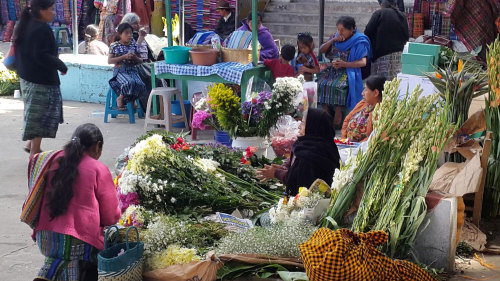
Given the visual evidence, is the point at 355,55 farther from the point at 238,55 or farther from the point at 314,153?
the point at 314,153

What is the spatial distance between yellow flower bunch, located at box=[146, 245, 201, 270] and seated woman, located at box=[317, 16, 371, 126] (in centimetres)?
535

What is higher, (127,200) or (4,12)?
(4,12)

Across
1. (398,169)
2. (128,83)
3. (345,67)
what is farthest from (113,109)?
(398,169)

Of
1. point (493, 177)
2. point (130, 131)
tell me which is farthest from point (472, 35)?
point (130, 131)

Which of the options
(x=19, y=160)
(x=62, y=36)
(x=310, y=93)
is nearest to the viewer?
(x=310, y=93)

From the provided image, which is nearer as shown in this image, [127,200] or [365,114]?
[127,200]

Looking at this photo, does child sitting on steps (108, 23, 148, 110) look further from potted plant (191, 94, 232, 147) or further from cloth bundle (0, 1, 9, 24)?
cloth bundle (0, 1, 9, 24)

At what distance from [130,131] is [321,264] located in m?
6.38

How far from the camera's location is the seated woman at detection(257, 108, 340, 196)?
475 cm

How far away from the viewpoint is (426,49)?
20.2 feet

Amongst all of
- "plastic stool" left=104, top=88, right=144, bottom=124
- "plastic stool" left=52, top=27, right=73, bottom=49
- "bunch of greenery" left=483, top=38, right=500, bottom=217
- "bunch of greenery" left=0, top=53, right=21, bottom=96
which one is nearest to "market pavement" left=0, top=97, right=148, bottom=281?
"plastic stool" left=104, top=88, right=144, bottom=124

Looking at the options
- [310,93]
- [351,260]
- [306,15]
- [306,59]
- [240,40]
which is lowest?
[351,260]

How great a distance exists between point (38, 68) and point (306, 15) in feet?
23.9

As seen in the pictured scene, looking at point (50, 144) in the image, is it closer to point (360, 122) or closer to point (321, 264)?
point (360, 122)
